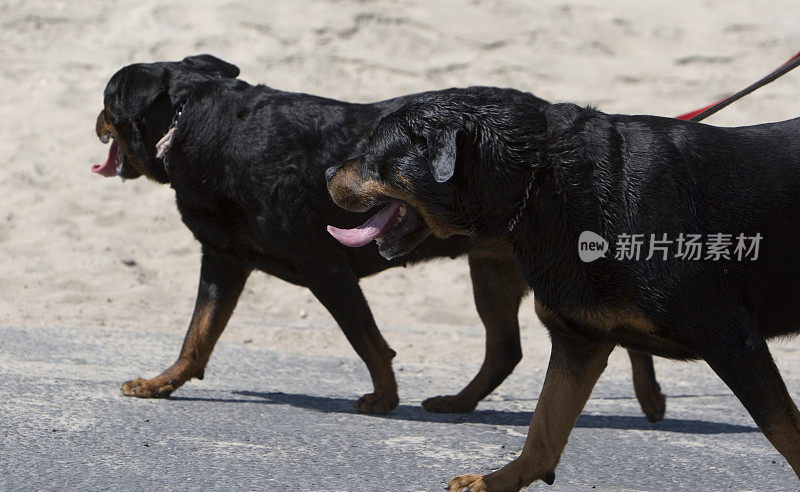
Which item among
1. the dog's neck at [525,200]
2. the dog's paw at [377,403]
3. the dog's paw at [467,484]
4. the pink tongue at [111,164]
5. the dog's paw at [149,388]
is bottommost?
the dog's paw at [149,388]

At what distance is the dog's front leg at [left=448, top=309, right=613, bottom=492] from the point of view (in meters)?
Result: 3.91

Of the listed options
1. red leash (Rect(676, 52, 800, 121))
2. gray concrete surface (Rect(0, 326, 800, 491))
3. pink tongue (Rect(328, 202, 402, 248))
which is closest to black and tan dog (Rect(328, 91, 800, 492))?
pink tongue (Rect(328, 202, 402, 248))

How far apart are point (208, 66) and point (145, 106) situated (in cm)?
50

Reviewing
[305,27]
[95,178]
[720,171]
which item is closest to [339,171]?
[720,171]

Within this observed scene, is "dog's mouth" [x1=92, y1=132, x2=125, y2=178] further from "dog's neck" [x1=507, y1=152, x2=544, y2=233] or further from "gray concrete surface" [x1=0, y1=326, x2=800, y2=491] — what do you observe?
"dog's neck" [x1=507, y1=152, x2=544, y2=233]

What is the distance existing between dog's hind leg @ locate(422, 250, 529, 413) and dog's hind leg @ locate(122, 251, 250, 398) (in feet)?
3.85

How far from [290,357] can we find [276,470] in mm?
2783

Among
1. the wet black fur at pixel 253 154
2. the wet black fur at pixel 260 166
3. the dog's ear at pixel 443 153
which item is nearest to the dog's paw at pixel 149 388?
the wet black fur at pixel 260 166

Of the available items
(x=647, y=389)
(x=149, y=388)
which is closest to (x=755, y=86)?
(x=647, y=389)

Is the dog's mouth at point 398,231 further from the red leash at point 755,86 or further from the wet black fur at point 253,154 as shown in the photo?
the red leash at point 755,86

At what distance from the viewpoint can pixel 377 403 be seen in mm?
5246

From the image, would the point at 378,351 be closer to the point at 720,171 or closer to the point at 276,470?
the point at 276,470

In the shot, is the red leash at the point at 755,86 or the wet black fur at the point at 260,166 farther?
the wet black fur at the point at 260,166

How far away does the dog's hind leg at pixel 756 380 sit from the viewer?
3.53 metres
